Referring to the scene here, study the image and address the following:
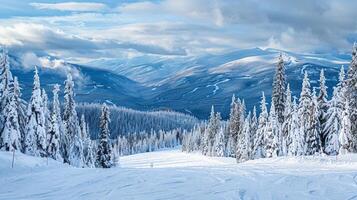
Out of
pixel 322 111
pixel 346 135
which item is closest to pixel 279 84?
pixel 322 111

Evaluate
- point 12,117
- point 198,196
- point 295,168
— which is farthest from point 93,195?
point 12,117

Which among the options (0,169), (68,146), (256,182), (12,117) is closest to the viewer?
(256,182)

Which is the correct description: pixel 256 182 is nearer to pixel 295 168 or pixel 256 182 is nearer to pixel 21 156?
pixel 295 168

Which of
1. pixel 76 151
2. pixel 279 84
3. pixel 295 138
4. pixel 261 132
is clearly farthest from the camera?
pixel 261 132

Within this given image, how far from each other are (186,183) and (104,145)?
3776cm

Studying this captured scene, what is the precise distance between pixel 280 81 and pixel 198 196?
48.2m

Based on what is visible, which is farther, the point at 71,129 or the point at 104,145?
the point at 104,145

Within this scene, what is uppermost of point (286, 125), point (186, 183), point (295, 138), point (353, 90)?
point (353, 90)

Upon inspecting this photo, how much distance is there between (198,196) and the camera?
1970 cm

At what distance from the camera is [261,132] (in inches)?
2788

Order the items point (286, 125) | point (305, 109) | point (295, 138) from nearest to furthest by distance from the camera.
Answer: point (305, 109) → point (295, 138) → point (286, 125)

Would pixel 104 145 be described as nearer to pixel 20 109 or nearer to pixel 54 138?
pixel 54 138

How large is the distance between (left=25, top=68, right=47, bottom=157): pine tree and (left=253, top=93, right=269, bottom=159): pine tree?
106ft

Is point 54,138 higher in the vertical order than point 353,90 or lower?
lower
